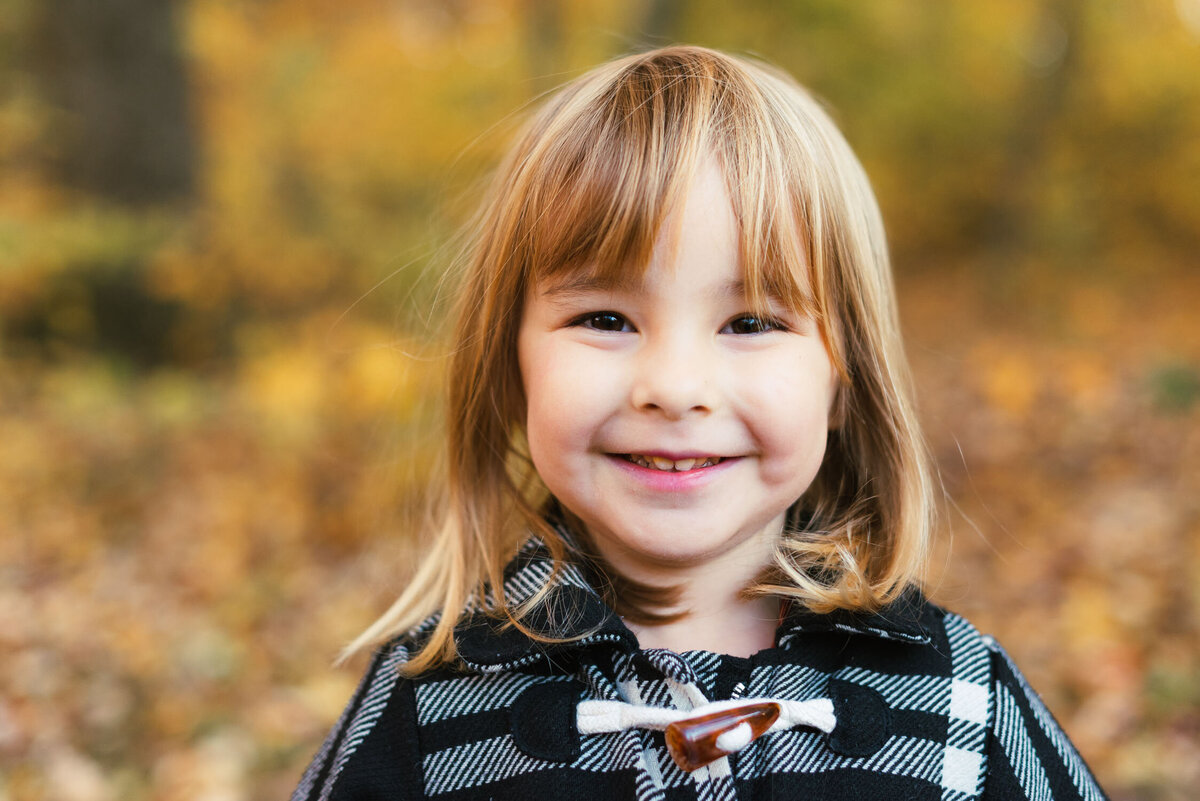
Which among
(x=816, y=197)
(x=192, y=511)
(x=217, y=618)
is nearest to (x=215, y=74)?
(x=192, y=511)

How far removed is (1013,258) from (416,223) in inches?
237

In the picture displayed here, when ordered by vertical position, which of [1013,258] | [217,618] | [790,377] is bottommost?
[217,618]

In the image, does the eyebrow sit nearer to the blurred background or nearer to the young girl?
the young girl

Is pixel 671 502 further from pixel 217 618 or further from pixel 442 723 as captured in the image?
pixel 217 618

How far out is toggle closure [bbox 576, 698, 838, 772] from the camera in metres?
1.33

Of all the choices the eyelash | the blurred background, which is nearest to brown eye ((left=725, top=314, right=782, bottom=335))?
the eyelash

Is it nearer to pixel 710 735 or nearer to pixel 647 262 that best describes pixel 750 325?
pixel 647 262

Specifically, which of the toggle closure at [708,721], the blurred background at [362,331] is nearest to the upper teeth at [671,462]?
the toggle closure at [708,721]

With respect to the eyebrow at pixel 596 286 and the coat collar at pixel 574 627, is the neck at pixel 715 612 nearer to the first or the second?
the coat collar at pixel 574 627

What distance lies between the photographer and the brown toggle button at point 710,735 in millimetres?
1322

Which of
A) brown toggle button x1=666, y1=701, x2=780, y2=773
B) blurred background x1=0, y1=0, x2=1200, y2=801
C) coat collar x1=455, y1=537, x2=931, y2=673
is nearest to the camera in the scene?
brown toggle button x1=666, y1=701, x2=780, y2=773

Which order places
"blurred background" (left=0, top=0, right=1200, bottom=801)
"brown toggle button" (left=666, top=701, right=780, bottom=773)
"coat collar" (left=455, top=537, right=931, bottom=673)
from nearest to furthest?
"brown toggle button" (left=666, top=701, right=780, bottom=773), "coat collar" (left=455, top=537, right=931, bottom=673), "blurred background" (left=0, top=0, right=1200, bottom=801)

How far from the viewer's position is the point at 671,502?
141cm

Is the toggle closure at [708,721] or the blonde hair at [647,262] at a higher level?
the blonde hair at [647,262]
